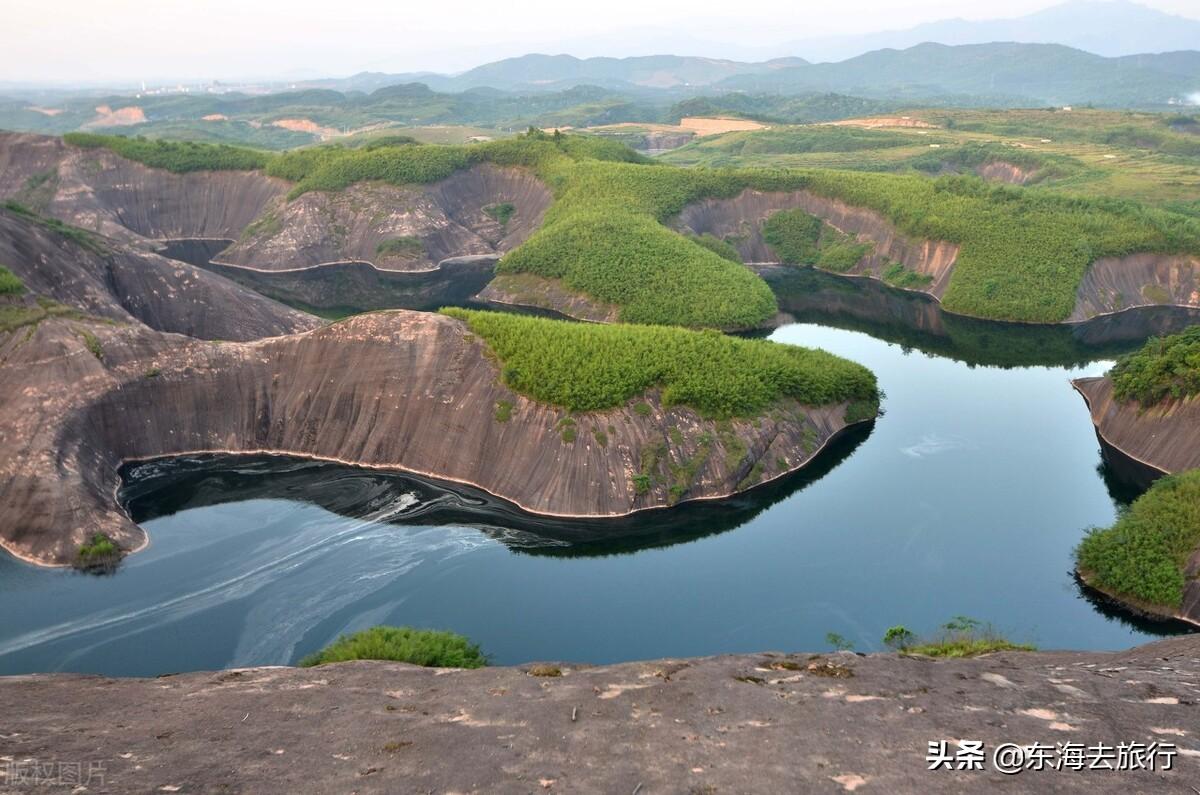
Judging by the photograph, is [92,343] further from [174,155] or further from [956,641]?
[174,155]

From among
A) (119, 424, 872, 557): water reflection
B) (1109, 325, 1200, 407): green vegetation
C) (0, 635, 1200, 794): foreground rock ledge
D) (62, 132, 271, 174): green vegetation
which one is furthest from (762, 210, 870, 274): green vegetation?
(0, 635, 1200, 794): foreground rock ledge

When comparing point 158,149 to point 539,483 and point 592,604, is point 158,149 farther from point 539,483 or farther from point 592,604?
point 592,604

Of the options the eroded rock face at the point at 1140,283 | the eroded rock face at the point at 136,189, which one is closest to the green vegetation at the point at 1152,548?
the eroded rock face at the point at 1140,283

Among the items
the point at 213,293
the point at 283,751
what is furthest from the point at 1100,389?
the point at 213,293

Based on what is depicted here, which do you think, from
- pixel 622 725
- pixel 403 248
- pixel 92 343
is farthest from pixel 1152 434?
pixel 403 248

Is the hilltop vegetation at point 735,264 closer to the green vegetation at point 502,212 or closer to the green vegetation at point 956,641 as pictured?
the green vegetation at point 502,212
